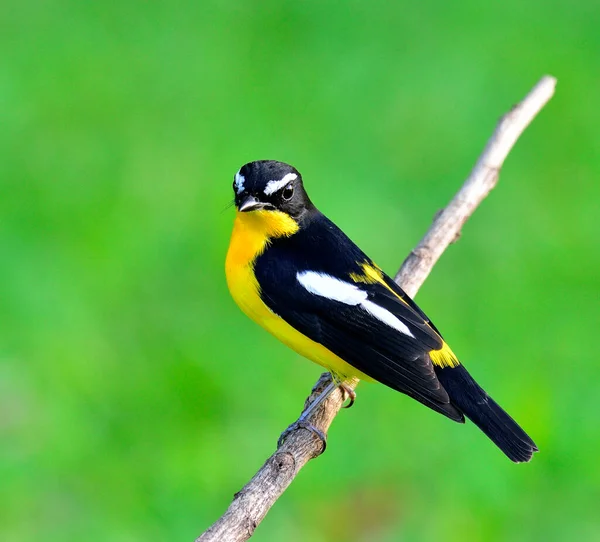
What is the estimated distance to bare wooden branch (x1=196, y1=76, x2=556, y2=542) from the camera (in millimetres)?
4152

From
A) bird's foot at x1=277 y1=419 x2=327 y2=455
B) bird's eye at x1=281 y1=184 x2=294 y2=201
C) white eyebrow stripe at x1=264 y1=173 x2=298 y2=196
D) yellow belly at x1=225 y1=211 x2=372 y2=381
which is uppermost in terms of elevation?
bird's eye at x1=281 y1=184 x2=294 y2=201

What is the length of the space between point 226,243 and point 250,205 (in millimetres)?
3282

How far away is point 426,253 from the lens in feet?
17.9

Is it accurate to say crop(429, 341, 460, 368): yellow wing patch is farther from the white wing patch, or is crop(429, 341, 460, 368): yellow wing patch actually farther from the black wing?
the white wing patch

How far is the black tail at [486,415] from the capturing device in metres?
4.62

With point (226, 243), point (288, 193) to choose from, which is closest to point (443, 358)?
point (288, 193)

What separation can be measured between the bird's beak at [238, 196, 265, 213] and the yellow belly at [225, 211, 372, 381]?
122 mm

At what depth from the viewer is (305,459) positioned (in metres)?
4.46

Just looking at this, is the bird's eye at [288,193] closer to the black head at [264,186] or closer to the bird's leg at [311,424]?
the black head at [264,186]

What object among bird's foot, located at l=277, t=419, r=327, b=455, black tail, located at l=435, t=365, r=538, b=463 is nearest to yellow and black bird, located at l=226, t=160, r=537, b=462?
black tail, located at l=435, t=365, r=538, b=463

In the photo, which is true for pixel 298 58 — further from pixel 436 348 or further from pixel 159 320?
pixel 436 348

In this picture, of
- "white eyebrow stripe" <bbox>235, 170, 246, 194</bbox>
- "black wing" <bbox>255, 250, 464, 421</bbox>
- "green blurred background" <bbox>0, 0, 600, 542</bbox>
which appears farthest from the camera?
"green blurred background" <bbox>0, 0, 600, 542</bbox>

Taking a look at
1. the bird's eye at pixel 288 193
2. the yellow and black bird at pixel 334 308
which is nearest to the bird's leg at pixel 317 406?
the yellow and black bird at pixel 334 308

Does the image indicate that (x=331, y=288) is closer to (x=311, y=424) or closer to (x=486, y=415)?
(x=311, y=424)
